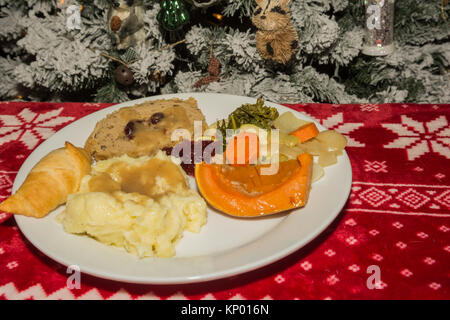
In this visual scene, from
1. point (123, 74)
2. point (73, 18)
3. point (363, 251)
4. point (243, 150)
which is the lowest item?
point (363, 251)

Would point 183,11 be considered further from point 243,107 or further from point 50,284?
point 50,284

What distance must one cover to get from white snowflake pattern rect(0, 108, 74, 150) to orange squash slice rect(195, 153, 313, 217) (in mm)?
858

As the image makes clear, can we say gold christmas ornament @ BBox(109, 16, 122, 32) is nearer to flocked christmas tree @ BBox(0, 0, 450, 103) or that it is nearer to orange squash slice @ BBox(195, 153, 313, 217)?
flocked christmas tree @ BBox(0, 0, 450, 103)

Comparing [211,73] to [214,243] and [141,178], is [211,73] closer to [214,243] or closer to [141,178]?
[141,178]

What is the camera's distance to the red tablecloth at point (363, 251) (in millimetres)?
1159

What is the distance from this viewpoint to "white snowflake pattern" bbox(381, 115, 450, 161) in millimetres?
1681

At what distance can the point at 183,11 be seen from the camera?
6.47ft

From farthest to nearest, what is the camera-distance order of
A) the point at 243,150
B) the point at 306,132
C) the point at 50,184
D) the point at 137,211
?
the point at 306,132, the point at 243,150, the point at 50,184, the point at 137,211

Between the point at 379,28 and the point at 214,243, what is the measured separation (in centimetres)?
138

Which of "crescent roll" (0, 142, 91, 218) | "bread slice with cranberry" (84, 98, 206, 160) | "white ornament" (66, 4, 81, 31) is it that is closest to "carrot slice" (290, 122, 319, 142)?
"bread slice with cranberry" (84, 98, 206, 160)

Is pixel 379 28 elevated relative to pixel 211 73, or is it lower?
elevated

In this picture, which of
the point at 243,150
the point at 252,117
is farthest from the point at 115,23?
the point at 243,150

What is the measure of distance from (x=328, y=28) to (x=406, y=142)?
2.02 feet

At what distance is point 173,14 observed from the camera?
1961 millimetres
